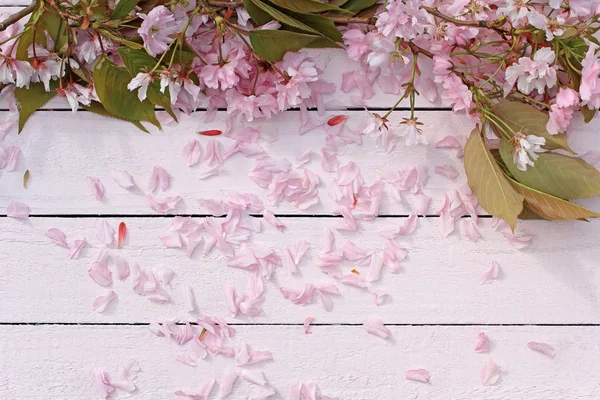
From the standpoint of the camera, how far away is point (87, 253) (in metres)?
0.66

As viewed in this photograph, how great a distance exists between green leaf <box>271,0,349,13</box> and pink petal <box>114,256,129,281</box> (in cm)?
33

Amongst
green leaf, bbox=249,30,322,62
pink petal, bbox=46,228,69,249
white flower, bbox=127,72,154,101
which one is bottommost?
pink petal, bbox=46,228,69,249

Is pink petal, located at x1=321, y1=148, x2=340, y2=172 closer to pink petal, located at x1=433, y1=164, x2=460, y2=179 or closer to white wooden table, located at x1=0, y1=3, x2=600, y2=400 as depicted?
white wooden table, located at x1=0, y1=3, x2=600, y2=400

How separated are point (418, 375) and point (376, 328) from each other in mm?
69

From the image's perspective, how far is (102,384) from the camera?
647mm

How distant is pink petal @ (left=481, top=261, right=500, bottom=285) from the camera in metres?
0.65

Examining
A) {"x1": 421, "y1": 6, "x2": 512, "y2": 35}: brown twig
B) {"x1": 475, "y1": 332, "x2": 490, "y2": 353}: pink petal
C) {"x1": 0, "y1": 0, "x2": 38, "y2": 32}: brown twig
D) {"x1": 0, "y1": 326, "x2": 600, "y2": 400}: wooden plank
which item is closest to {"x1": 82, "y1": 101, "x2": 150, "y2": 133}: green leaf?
{"x1": 0, "y1": 0, "x2": 38, "y2": 32}: brown twig

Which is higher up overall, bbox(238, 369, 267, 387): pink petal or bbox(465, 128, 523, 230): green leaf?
bbox(465, 128, 523, 230): green leaf

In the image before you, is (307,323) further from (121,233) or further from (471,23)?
(471,23)

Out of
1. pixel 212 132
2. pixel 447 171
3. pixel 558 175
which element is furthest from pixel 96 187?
pixel 558 175

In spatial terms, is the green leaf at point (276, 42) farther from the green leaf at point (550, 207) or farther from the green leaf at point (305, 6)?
the green leaf at point (550, 207)

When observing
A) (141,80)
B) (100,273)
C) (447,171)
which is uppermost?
(141,80)

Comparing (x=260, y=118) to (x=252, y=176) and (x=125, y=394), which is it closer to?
(x=252, y=176)

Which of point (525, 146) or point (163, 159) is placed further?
point (163, 159)
